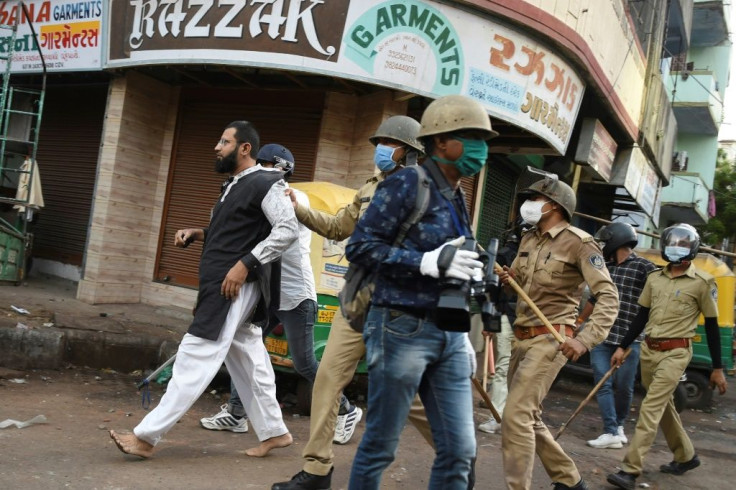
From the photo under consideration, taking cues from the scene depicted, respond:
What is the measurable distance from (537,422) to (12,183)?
30.6 ft

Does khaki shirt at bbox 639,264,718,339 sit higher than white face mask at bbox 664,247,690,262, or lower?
lower

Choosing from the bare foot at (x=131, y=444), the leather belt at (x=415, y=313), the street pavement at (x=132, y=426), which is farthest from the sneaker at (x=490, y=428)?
the leather belt at (x=415, y=313)

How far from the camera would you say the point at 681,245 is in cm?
520

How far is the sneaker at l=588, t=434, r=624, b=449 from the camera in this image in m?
6.13

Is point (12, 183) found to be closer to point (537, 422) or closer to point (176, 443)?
point (176, 443)

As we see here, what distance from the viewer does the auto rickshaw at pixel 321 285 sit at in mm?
5703

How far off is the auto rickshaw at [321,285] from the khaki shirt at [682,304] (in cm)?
221

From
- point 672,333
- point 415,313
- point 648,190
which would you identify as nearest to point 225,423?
point 415,313

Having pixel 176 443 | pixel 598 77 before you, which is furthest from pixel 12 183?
pixel 598 77

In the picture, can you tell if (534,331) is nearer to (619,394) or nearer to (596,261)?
(596,261)

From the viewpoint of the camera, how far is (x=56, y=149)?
10.8 meters

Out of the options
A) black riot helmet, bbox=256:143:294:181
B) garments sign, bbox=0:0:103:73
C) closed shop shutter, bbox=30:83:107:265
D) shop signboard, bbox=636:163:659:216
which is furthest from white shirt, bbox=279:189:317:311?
shop signboard, bbox=636:163:659:216

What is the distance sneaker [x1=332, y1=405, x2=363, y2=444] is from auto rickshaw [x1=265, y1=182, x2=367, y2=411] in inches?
26.7

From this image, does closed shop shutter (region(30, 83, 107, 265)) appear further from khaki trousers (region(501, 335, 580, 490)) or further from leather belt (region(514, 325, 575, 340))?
khaki trousers (region(501, 335, 580, 490))
